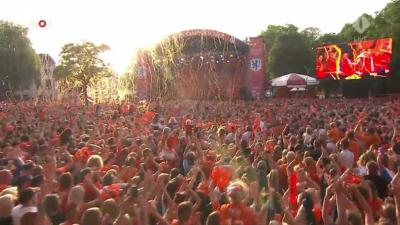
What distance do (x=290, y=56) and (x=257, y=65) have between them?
14.9 m

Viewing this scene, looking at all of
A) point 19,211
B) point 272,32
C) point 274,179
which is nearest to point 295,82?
point 274,179

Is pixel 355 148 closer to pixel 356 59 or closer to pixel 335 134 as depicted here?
pixel 335 134

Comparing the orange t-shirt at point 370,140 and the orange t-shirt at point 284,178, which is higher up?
the orange t-shirt at point 370,140

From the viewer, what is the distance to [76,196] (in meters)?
4.96

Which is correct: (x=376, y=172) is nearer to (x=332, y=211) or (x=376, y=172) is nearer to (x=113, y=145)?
(x=332, y=211)

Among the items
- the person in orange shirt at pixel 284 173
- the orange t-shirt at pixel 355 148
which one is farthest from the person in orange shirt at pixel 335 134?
the person in orange shirt at pixel 284 173

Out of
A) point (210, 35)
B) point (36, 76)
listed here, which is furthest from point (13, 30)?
point (210, 35)

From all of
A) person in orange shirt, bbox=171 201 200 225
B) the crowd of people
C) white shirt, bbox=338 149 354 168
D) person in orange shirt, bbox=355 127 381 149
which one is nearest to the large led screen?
person in orange shirt, bbox=355 127 381 149

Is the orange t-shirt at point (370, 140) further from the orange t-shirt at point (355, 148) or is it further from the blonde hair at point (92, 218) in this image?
the blonde hair at point (92, 218)

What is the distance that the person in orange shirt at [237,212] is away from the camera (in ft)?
15.8

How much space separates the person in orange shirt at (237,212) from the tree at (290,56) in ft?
182

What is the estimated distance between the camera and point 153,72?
3566cm

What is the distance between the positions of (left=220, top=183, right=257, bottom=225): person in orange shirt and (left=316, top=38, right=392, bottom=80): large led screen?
1207 inches

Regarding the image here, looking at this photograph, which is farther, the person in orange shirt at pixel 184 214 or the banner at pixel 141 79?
the banner at pixel 141 79
